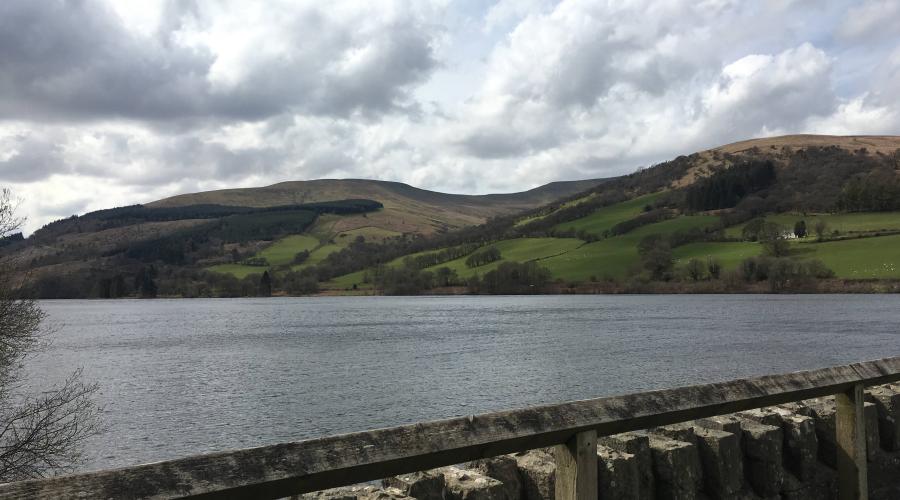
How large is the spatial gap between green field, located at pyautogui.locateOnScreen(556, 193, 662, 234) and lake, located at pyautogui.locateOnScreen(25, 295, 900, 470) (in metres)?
78.3

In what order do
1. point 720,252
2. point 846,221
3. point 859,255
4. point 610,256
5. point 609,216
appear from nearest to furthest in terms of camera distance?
point 859,255
point 720,252
point 846,221
point 610,256
point 609,216

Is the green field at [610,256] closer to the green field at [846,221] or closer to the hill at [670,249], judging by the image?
the hill at [670,249]

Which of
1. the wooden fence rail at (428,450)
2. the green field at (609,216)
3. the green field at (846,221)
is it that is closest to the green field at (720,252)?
the green field at (846,221)

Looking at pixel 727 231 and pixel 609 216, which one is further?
pixel 609 216

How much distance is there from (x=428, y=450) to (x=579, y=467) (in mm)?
1019

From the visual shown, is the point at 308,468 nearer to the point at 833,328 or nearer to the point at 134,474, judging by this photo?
the point at 134,474

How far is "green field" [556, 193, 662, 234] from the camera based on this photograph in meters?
170

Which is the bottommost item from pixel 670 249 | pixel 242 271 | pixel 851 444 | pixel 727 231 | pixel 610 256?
pixel 851 444

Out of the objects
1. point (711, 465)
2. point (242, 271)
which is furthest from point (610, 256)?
point (711, 465)

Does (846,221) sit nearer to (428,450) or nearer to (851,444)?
(851,444)

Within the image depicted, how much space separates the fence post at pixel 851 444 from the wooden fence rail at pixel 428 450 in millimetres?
512

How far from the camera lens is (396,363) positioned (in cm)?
4906

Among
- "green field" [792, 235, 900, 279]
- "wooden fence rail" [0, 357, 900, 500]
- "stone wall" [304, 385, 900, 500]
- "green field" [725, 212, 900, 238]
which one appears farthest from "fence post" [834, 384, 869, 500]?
"green field" [725, 212, 900, 238]

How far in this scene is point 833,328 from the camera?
210 feet
